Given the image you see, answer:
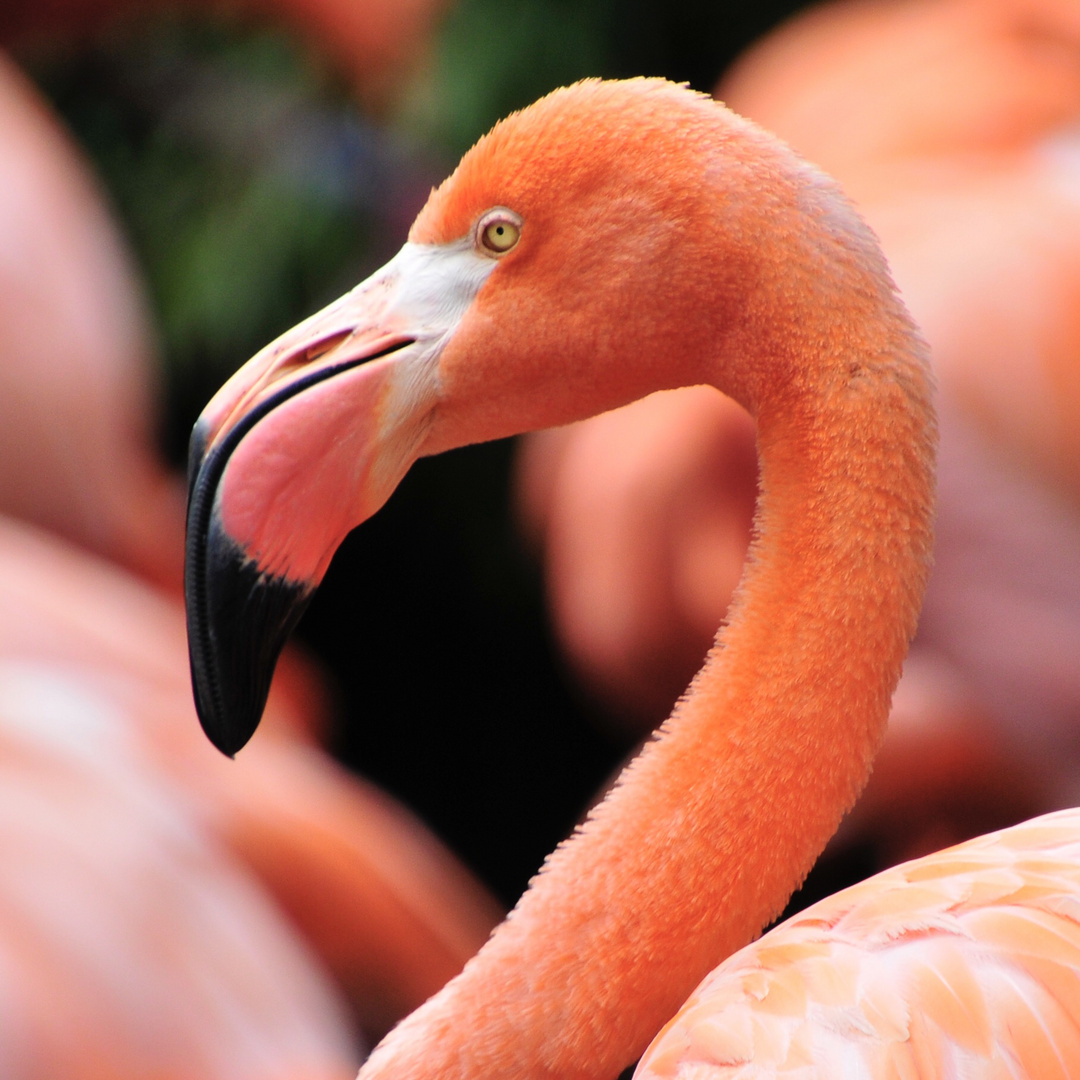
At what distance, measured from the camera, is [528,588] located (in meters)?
3.10

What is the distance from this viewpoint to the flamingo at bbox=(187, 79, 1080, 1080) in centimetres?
91

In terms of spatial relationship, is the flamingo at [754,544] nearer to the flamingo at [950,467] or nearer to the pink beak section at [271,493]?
the pink beak section at [271,493]

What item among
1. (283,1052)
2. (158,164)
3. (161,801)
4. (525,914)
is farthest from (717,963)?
(158,164)

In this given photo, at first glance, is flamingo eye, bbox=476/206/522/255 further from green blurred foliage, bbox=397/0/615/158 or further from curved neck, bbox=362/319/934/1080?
green blurred foliage, bbox=397/0/615/158

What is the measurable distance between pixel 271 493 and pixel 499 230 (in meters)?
0.23

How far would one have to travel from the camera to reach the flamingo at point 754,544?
909mm

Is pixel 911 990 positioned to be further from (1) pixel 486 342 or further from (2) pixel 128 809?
(2) pixel 128 809

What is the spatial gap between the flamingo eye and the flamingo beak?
22mm

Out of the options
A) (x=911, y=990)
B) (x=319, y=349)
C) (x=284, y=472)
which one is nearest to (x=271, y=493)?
(x=284, y=472)

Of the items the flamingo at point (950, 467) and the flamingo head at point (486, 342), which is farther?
the flamingo at point (950, 467)

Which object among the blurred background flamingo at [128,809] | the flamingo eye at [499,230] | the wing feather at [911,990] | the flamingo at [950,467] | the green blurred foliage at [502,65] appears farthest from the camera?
the green blurred foliage at [502,65]

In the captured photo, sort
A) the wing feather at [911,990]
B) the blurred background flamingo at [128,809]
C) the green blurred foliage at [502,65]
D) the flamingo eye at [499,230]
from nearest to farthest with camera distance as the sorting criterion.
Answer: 1. the wing feather at [911,990]
2. the flamingo eye at [499,230]
3. the blurred background flamingo at [128,809]
4. the green blurred foliage at [502,65]

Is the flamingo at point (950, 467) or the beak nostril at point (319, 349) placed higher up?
the beak nostril at point (319, 349)

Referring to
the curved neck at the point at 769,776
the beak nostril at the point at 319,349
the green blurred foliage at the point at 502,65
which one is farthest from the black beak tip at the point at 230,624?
the green blurred foliage at the point at 502,65
